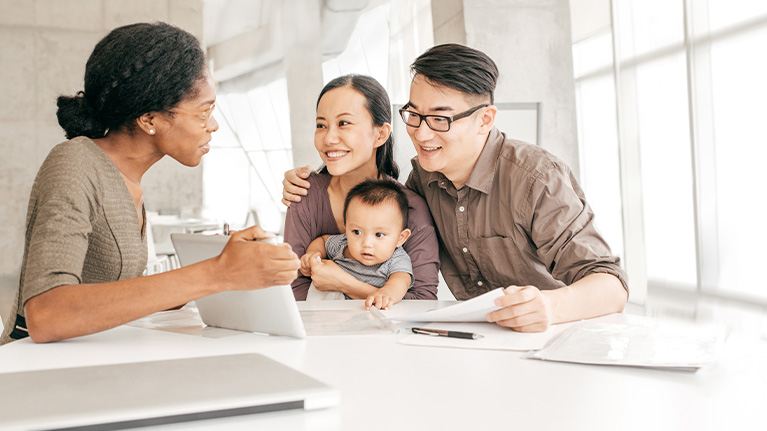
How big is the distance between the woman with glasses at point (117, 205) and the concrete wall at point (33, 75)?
5.40m

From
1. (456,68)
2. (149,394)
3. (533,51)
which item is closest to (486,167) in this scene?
(456,68)

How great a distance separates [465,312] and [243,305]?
467 mm

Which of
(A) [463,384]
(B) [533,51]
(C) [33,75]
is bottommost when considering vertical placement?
(A) [463,384]

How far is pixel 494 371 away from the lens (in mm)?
1014

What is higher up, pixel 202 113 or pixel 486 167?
pixel 202 113

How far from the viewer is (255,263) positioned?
1.17 metres

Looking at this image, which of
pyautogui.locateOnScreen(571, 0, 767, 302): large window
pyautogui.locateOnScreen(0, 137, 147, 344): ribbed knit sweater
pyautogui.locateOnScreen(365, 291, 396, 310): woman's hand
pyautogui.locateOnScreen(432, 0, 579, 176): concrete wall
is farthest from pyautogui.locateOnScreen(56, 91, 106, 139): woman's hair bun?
pyautogui.locateOnScreen(571, 0, 767, 302): large window

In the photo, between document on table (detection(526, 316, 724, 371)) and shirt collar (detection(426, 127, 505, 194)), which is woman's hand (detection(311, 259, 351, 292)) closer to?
shirt collar (detection(426, 127, 505, 194))

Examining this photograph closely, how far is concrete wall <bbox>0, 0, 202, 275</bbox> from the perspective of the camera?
249 inches

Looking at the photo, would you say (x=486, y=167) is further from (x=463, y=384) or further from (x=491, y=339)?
(x=463, y=384)

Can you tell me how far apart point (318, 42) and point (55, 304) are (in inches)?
258

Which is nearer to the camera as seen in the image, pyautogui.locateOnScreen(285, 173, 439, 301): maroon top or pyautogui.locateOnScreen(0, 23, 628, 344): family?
pyautogui.locateOnScreen(0, 23, 628, 344): family

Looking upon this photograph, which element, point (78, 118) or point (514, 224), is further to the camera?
point (514, 224)

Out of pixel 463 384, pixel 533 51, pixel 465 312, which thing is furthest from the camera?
pixel 533 51
